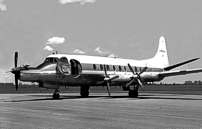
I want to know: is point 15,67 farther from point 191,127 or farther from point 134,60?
point 191,127

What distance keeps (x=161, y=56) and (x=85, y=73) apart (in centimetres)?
1693

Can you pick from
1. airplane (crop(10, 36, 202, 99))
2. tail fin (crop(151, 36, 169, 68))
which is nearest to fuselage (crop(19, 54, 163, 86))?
airplane (crop(10, 36, 202, 99))

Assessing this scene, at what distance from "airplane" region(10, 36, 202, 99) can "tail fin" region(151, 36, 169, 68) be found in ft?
13.0

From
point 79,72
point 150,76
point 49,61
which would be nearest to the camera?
point 49,61

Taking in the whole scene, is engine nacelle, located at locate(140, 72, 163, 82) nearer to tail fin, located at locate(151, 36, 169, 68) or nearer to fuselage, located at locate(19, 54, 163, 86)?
fuselage, located at locate(19, 54, 163, 86)

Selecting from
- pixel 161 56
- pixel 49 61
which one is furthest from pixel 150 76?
pixel 49 61

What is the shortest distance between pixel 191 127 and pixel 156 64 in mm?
31770

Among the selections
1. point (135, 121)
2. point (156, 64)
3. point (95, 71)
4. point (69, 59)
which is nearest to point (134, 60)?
point (156, 64)

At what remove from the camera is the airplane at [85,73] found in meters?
28.6

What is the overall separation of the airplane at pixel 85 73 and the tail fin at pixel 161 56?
3971 millimetres

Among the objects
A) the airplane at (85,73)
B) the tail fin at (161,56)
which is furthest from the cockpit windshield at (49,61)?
the tail fin at (161,56)

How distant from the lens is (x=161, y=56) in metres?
45.8

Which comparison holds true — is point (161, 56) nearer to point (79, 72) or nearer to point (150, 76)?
point (150, 76)

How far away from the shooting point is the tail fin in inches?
1726
